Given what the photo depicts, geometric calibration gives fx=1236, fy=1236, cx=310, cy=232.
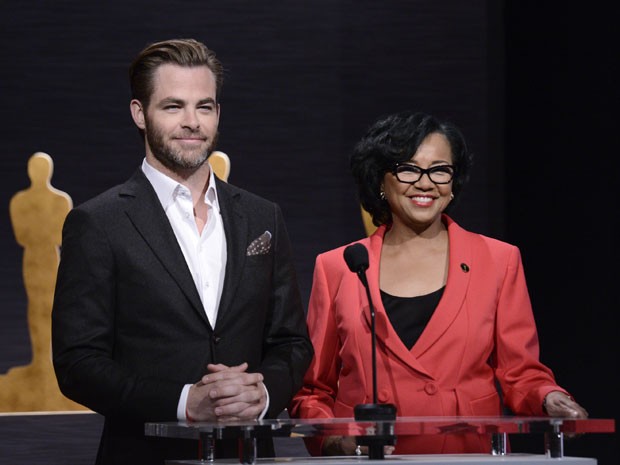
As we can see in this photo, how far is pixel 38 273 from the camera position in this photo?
4.04 meters

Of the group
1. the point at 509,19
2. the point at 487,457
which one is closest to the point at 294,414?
the point at 487,457

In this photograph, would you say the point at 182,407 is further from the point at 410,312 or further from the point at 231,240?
the point at 410,312

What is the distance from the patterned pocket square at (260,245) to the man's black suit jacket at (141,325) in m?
0.01

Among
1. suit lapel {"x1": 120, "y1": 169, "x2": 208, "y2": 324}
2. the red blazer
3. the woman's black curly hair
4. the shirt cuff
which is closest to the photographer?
the shirt cuff

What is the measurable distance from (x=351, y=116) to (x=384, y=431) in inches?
84.3

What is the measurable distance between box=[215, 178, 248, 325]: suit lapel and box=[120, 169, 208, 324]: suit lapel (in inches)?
2.4

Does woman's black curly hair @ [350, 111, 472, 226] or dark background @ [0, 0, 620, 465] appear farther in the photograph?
dark background @ [0, 0, 620, 465]

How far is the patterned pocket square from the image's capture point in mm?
2754

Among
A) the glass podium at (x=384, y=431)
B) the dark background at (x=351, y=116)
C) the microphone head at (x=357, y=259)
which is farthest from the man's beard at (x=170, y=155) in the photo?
the dark background at (x=351, y=116)

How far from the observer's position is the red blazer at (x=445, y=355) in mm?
2939

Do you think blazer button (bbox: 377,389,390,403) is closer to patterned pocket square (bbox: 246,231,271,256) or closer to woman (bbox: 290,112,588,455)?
woman (bbox: 290,112,588,455)

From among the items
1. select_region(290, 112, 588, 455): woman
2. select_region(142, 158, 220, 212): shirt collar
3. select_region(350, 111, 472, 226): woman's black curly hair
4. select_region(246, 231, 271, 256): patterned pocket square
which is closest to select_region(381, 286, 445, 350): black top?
select_region(290, 112, 588, 455): woman

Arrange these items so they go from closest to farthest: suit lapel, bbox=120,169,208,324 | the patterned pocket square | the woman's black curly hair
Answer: suit lapel, bbox=120,169,208,324 → the patterned pocket square → the woman's black curly hair

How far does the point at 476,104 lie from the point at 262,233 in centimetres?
177
